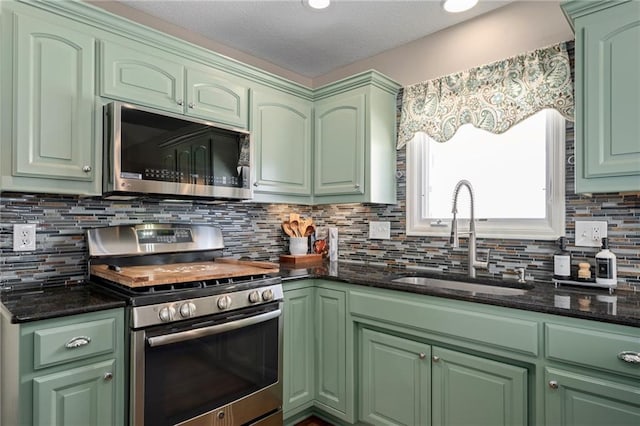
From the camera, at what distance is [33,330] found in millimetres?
1302

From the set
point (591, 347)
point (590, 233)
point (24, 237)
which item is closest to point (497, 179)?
point (590, 233)

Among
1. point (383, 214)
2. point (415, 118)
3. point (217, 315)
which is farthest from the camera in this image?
point (383, 214)

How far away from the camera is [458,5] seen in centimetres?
211

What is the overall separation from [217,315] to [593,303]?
1559mm

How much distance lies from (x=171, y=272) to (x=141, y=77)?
3.26 feet

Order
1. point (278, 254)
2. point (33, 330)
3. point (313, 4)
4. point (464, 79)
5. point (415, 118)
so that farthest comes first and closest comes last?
point (278, 254) → point (415, 118) → point (464, 79) → point (313, 4) → point (33, 330)

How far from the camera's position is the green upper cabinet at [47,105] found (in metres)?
1.54

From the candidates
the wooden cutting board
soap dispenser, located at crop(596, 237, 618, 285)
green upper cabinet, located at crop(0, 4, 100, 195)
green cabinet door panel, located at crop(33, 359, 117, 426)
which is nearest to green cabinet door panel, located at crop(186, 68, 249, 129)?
green upper cabinet, located at crop(0, 4, 100, 195)

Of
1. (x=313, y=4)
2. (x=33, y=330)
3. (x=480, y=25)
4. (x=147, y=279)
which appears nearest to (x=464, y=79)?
(x=480, y=25)

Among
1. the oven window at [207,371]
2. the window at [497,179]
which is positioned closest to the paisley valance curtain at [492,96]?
the window at [497,179]

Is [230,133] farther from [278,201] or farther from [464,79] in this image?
[464,79]

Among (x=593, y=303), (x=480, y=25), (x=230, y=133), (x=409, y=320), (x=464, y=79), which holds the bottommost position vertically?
(x=409, y=320)

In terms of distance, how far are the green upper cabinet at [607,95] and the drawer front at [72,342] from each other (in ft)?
6.69

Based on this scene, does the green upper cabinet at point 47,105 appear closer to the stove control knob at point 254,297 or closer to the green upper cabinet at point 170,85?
the green upper cabinet at point 170,85
